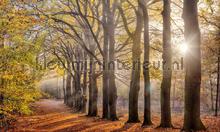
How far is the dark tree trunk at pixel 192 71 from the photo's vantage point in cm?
1078

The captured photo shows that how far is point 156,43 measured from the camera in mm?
25250

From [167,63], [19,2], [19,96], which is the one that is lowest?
[19,96]

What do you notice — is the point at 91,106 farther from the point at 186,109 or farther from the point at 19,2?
the point at 186,109

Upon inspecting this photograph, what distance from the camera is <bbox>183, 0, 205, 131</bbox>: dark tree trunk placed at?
10.8 metres

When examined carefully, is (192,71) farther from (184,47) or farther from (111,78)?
(111,78)

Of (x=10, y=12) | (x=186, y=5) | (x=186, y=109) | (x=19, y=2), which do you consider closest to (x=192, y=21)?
(x=186, y=5)

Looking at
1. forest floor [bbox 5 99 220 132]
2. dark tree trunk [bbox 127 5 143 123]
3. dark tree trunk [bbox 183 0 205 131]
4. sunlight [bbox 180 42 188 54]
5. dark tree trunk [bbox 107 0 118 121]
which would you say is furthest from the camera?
dark tree trunk [bbox 107 0 118 121]

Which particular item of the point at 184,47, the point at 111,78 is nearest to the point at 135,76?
the point at 111,78

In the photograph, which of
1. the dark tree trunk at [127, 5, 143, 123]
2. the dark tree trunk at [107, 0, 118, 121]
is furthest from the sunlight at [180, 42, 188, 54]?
the dark tree trunk at [107, 0, 118, 121]

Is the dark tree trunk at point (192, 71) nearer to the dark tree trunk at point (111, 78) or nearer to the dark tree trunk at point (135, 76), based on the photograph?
the dark tree trunk at point (135, 76)

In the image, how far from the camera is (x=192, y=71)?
1080 centimetres

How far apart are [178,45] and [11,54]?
13.3 m

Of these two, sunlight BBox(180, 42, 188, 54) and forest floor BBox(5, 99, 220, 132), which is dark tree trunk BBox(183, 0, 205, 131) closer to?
sunlight BBox(180, 42, 188, 54)

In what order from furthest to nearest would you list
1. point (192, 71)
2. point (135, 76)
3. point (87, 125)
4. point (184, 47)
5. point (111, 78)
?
point (111, 78) → point (135, 76) → point (87, 125) → point (184, 47) → point (192, 71)
